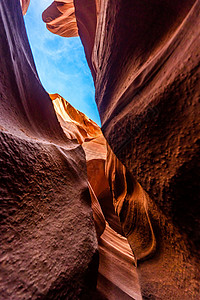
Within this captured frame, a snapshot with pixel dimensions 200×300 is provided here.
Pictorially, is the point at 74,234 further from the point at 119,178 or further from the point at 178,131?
the point at 119,178

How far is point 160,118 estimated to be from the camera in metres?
1.02

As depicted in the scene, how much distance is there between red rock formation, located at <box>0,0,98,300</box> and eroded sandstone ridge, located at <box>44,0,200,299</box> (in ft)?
2.08

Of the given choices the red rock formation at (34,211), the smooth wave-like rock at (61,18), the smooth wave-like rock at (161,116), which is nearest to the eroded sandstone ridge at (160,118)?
the smooth wave-like rock at (161,116)

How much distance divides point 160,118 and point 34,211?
1.15 meters

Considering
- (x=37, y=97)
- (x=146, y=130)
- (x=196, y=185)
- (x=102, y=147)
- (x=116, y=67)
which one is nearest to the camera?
(x=196, y=185)

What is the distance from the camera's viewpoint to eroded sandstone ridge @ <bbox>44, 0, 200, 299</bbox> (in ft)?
2.88

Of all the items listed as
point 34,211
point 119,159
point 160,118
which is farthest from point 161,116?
point 34,211

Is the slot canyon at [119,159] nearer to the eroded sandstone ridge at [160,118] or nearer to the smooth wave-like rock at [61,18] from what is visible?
the eroded sandstone ridge at [160,118]

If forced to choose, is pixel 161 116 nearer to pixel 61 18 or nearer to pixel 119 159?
pixel 119 159

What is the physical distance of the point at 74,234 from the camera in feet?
3.45

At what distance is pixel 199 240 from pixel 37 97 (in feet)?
7.59

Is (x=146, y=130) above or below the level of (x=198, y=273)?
above

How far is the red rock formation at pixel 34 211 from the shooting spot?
72cm

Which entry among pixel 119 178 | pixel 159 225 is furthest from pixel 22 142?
pixel 119 178
